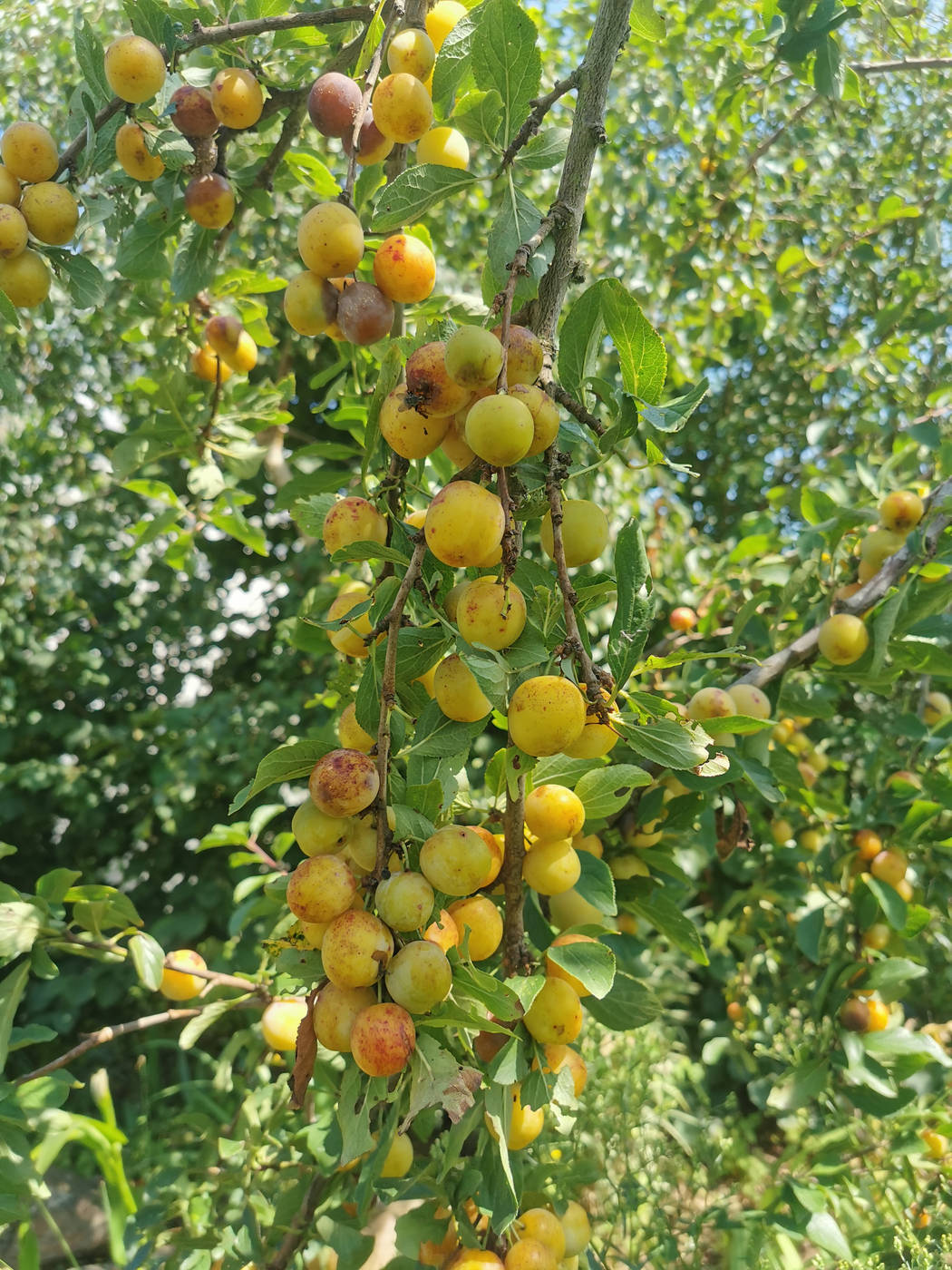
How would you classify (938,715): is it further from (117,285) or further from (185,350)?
(117,285)

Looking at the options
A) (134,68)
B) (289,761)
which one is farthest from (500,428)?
(134,68)

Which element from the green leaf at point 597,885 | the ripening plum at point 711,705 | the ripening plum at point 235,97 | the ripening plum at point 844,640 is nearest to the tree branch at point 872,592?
the ripening plum at point 844,640

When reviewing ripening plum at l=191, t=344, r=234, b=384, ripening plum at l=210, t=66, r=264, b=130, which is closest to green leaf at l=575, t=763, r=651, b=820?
ripening plum at l=210, t=66, r=264, b=130

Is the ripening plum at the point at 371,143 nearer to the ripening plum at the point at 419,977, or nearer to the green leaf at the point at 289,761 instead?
the green leaf at the point at 289,761

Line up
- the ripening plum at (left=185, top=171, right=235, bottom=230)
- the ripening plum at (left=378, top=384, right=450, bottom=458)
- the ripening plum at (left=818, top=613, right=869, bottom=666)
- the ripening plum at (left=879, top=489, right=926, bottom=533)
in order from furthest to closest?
the ripening plum at (left=879, top=489, right=926, bottom=533) → the ripening plum at (left=818, top=613, right=869, bottom=666) → the ripening plum at (left=185, top=171, right=235, bottom=230) → the ripening plum at (left=378, top=384, right=450, bottom=458)

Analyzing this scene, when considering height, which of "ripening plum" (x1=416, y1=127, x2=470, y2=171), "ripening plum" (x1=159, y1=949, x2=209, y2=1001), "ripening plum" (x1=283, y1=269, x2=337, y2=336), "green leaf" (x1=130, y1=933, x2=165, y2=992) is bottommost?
"ripening plum" (x1=159, y1=949, x2=209, y2=1001)

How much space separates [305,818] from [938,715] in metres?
1.45

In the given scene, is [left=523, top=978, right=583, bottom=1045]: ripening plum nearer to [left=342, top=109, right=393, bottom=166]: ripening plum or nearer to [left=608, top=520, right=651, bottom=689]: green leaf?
[left=608, top=520, right=651, bottom=689]: green leaf

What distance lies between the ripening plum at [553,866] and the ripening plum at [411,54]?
0.70 metres

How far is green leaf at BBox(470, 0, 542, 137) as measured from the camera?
0.65m

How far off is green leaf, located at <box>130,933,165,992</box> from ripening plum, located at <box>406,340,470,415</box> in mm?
715

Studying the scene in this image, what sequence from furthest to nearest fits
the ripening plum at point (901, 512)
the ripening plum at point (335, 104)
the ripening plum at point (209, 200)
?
1. the ripening plum at point (901, 512)
2. the ripening plum at point (209, 200)
3. the ripening plum at point (335, 104)

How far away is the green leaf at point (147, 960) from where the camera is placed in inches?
38.1

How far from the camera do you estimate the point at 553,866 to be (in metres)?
0.69
